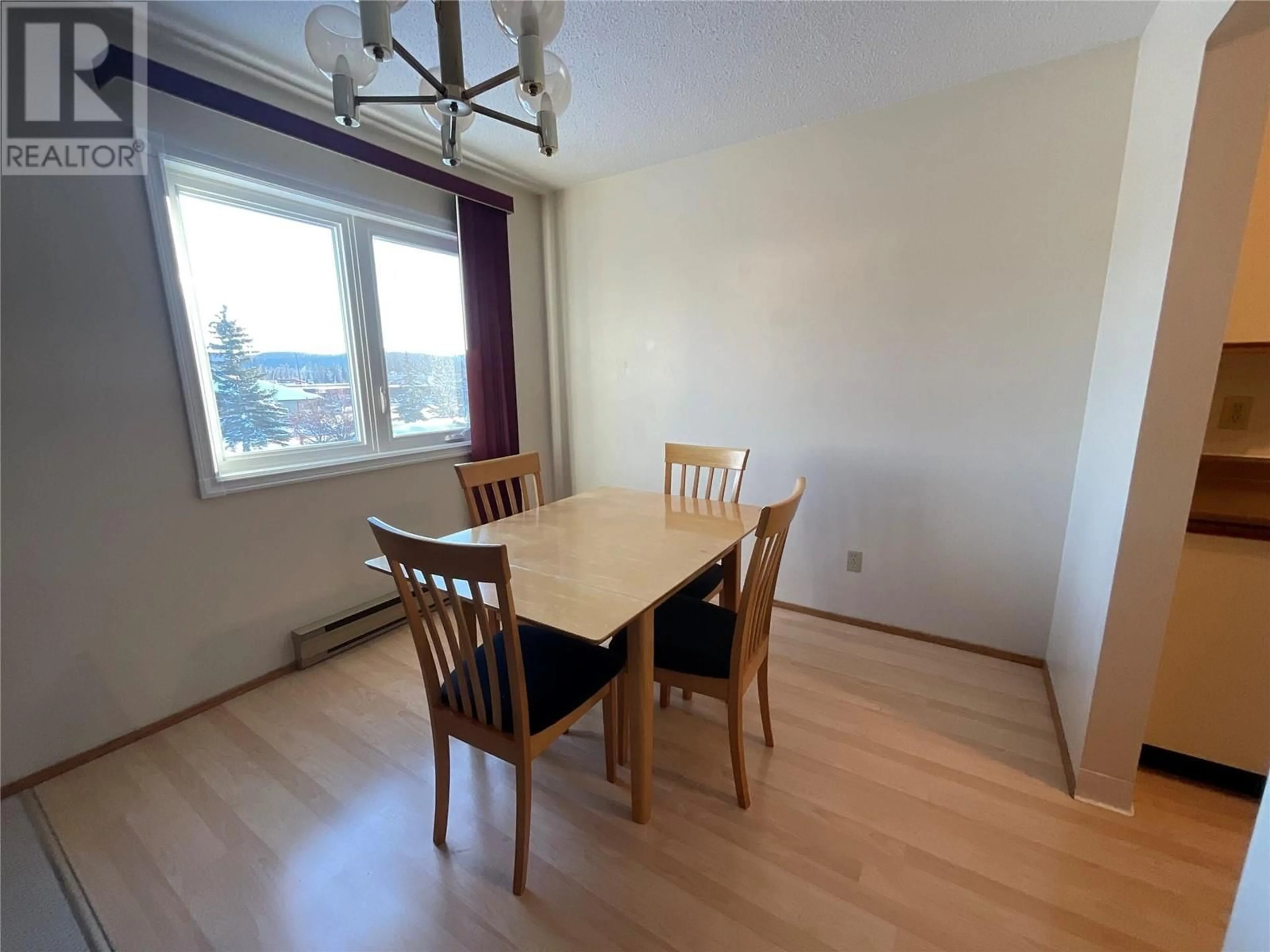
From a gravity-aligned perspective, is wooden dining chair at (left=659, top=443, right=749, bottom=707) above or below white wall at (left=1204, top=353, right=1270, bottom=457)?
below

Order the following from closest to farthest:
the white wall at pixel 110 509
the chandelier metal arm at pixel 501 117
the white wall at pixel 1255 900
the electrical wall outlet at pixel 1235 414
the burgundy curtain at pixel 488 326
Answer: the white wall at pixel 1255 900 → the chandelier metal arm at pixel 501 117 → the white wall at pixel 110 509 → the electrical wall outlet at pixel 1235 414 → the burgundy curtain at pixel 488 326

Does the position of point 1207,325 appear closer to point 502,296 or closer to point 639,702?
point 639,702

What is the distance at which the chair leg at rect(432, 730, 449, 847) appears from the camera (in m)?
1.38

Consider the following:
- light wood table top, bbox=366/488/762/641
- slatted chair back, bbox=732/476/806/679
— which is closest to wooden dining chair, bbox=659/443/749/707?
light wood table top, bbox=366/488/762/641

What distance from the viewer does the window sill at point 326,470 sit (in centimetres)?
199

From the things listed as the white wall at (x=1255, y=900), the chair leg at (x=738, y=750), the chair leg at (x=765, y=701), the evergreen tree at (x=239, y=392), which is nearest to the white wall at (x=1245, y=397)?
the white wall at (x=1255, y=900)

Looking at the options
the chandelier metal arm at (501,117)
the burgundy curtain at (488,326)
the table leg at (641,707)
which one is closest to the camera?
the chandelier metal arm at (501,117)

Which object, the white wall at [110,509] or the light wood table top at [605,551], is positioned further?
the white wall at [110,509]

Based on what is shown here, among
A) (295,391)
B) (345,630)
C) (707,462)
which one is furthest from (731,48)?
(345,630)

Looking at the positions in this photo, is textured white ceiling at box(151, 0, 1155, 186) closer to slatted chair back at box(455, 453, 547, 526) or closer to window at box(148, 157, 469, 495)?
window at box(148, 157, 469, 495)

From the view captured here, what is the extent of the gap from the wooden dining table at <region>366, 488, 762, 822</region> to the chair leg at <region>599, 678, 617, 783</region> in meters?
0.15

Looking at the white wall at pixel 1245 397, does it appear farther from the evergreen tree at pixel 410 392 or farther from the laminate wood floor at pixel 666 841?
the evergreen tree at pixel 410 392

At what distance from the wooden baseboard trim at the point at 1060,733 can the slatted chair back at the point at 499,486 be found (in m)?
2.10

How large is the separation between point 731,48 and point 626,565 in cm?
188
